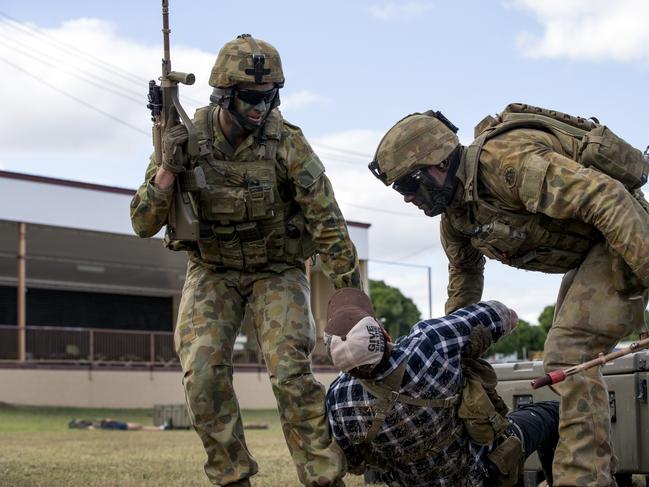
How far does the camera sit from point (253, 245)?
559 cm

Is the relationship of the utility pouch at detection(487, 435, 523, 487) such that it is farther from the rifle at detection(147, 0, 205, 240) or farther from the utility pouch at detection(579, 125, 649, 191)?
the rifle at detection(147, 0, 205, 240)

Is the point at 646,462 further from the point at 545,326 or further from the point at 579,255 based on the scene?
the point at 545,326

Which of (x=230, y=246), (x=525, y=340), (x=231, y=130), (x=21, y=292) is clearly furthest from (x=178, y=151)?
(x=525, y=340)

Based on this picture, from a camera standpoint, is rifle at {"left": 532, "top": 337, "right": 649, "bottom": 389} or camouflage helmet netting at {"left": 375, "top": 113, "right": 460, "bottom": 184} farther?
camouflage helmet netting at {"left": 375, "top": 113, "right": 460, "bottom": 184}

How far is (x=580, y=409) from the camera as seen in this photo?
496 centimetres

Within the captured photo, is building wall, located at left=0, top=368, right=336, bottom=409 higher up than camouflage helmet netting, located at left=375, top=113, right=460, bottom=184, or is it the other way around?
camouflage helmet netting, located at left=375, top=113, right=460, bottom=184

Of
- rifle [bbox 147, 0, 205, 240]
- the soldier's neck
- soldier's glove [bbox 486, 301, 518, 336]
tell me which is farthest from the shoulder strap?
soldier's glove [bbox 486, 301, 518, 336]

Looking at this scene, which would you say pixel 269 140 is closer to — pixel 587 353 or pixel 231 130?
pixel 231 130

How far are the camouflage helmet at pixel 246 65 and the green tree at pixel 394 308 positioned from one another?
159 feet

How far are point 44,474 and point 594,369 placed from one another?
5203 millimetres

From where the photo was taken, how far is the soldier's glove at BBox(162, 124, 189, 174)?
525 cm

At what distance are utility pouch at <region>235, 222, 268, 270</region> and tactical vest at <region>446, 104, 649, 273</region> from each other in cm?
105

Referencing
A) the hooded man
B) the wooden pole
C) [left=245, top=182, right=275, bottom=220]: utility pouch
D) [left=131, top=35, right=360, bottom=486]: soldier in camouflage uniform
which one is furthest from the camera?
the wooden pole

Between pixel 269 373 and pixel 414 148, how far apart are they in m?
1.34
